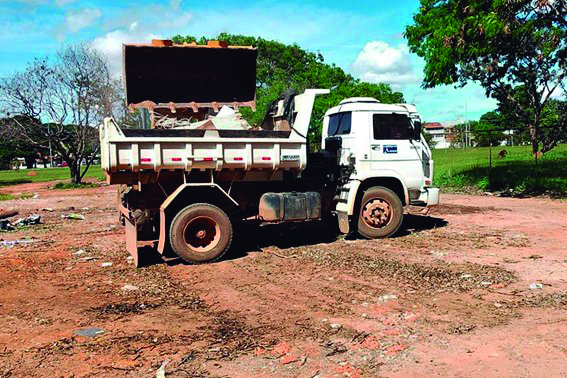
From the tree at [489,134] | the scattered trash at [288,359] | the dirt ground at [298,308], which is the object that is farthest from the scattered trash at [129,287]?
the tree at [489,134]

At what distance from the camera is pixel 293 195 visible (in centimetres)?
918

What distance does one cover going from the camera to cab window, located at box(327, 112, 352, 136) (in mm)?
10117

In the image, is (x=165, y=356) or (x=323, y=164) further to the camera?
(x=323, y=164)

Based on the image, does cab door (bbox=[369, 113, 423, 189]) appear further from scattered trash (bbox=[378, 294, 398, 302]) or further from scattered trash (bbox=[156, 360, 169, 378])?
scattered trash (bbox=[156, 360, 169, 378])

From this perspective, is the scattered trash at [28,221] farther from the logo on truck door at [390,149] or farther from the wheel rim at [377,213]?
the logo on truck door at [390,149]

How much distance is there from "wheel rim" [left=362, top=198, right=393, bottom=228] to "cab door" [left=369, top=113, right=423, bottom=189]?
568 millimetres

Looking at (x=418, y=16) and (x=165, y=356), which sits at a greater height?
(x=418, y=16)

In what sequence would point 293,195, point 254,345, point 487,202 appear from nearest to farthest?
point 254,345, point 293,195, point 487,202

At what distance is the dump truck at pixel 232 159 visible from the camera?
8281 mm

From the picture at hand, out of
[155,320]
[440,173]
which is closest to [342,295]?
[155,320]

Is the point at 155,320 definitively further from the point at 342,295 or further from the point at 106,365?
the point at 342,295

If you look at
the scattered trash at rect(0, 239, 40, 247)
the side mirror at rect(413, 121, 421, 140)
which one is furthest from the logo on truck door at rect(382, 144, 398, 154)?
the scattered trash at rect(0, 239, 40, 247)

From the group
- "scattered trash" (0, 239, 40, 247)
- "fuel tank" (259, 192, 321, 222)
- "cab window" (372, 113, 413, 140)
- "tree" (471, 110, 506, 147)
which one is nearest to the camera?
"fuel tank" (259, 192, 321, 222)

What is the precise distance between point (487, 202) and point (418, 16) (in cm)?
661
